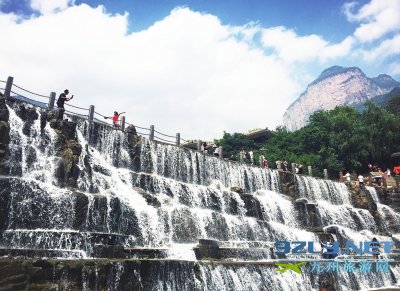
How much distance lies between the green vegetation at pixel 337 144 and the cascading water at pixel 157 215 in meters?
12.9

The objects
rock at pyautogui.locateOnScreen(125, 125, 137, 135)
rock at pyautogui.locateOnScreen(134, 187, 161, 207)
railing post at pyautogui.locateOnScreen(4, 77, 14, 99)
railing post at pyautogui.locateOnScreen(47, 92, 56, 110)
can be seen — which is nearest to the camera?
railing post at pyautogui.locateOnScreen(4, 77, 14, 99)

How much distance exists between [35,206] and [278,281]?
372 inches

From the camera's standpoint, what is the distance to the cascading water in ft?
41.2

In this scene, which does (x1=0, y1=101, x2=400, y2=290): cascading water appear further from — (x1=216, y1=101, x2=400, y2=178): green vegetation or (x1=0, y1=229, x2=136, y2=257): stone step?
(x1=216, y1=101, x2=400, y2=178): green vegetation

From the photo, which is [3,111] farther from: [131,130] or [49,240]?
[131,130]

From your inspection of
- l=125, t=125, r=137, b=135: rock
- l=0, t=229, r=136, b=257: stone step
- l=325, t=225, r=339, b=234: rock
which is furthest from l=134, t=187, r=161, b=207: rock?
l=325, t=225, r=339, b=234: rock

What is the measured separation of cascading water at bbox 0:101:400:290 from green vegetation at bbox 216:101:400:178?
12.9m

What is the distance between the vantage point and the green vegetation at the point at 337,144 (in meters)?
41.5

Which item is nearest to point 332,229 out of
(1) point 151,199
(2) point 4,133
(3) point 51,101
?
(1) point 151,199

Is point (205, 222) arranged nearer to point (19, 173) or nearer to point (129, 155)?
point (129, 155)

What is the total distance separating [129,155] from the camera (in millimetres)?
22062

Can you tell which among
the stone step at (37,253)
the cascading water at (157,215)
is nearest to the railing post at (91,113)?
the cascading water at (157,215)

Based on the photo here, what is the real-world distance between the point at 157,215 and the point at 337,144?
30.7 m

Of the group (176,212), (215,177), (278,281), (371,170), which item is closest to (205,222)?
(176,212)
